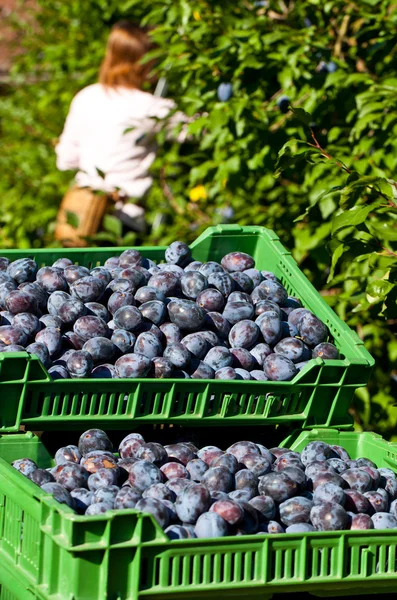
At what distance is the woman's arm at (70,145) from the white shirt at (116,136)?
1 centimetres

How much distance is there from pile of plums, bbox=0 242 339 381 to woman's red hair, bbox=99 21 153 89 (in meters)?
2.23

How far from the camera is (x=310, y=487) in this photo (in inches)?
78.9

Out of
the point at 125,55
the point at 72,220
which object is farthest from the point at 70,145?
the point at 72,220

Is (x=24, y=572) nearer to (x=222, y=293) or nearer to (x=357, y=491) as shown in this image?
(x=357, y=491)

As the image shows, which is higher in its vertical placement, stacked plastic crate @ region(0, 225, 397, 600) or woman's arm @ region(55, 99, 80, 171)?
stacked plastic crate @ region(0, 225, 397, 600)

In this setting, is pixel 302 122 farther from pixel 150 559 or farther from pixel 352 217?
pixel 150 559

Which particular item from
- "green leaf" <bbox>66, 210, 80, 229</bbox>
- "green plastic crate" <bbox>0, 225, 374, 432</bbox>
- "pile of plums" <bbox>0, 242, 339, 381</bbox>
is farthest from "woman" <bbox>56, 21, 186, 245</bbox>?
"green plastic crate" <bbox>0, 225, 374, 432</bbox>

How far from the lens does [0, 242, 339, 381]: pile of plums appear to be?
2.16 meters

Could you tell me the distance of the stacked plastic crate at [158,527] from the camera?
63.1 inches

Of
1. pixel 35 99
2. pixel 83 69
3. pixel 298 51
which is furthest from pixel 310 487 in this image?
pixel 35 99

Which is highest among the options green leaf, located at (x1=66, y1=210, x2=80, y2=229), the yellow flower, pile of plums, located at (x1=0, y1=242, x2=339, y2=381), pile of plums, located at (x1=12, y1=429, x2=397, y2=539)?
pile of plums, located at (x1=0, y1=242, x2=339, y2=381)

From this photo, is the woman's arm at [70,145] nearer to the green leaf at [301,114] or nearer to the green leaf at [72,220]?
the green leaf at [72,220]

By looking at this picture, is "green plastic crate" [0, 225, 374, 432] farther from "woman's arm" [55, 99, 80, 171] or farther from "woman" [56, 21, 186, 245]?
"woman's arm" [55, 99, 80, 171]

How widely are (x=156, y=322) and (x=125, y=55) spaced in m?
2.58
